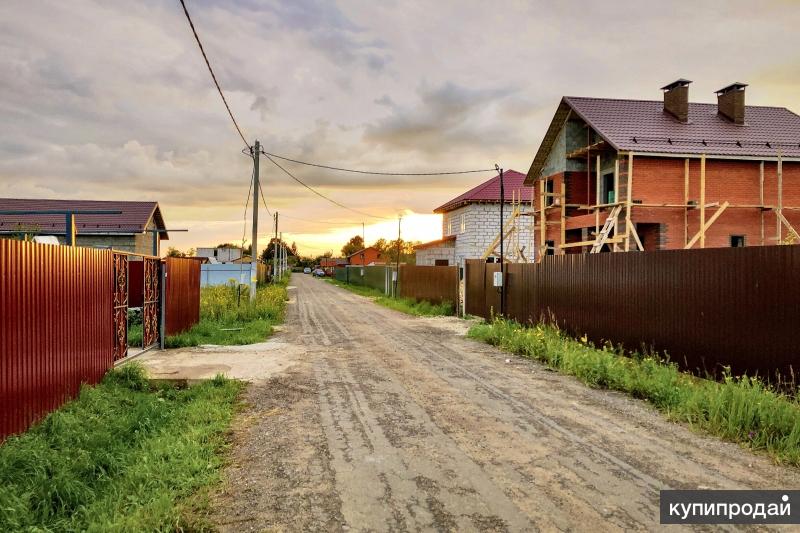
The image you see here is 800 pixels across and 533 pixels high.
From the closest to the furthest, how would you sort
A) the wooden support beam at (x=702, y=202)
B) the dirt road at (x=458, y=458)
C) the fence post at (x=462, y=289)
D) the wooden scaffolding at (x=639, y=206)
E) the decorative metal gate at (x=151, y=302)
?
the dirt road at (x=458, y=458) → the decorative metal gate at (x=151, y=302) → the wooden scaffolding at (x=639, y=206) → the wooden support beam at (x=702, y=202) → the fence post at (x=462, y=289)

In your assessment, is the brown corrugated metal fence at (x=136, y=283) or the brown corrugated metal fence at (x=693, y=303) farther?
the brown corrugated metal fence at (x=136, y=283)

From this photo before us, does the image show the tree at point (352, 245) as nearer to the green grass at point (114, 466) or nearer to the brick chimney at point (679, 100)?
the brick chimney at point (679, 100)

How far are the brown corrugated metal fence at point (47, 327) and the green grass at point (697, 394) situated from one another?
730 centimetres

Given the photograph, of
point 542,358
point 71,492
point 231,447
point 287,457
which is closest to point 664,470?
point 287,457

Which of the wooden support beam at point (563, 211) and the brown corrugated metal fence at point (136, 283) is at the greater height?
the wooden support beam at point (563, 211)

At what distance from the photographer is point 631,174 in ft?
61.3

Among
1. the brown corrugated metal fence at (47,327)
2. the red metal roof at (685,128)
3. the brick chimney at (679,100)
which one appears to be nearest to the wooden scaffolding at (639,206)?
the red metal roof at (685,128)

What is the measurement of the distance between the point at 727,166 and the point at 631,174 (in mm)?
4307

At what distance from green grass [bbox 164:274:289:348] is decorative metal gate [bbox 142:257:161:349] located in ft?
1.33

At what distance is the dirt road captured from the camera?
12.5 ft

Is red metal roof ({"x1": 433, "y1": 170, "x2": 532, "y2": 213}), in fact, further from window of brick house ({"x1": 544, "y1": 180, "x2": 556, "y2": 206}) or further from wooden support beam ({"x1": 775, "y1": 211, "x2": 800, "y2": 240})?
wooden support beam ({"x1": 775, "y1": 211, "x2": 800, "y2": 240})

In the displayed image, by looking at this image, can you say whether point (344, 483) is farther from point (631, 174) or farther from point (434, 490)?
point (631, 174)

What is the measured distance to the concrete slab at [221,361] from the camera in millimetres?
8859

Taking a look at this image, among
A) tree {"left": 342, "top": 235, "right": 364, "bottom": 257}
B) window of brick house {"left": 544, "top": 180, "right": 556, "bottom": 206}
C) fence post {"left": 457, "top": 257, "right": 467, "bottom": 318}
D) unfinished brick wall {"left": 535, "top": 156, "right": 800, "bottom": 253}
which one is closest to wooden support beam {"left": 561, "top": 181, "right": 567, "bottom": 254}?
window of brick house {"left": 544, "top": 180, "right": 556, "bottom": 206}
